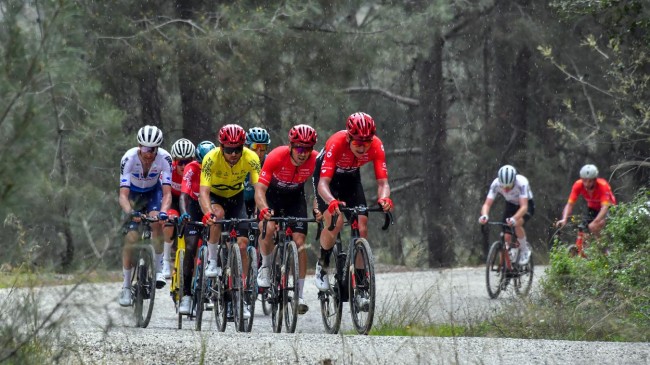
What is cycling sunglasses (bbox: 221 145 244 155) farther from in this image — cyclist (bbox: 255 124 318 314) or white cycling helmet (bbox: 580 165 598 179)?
white cycling helmet (bbox: 580 165 598 179)

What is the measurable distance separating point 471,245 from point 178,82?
1135cm

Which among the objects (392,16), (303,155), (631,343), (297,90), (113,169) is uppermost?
(392,16)

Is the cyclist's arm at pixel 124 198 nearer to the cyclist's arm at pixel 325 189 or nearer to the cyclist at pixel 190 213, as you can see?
the cyclist at pixel 190 213

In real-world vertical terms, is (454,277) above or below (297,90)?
below

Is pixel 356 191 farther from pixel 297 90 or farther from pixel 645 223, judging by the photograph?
pixel 297 90

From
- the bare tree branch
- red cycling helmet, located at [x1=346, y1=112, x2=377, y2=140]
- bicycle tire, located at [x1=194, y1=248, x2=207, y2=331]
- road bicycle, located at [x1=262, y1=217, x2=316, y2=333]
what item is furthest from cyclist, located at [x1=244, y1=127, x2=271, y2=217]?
the bare tree branch

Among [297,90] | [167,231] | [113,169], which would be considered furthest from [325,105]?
[167,231]

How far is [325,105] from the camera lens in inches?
1025

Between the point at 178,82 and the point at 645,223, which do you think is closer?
the point at 645,223

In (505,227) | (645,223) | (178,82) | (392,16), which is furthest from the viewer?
(392,16)

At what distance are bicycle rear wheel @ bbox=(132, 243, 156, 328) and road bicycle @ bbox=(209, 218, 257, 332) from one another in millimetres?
615

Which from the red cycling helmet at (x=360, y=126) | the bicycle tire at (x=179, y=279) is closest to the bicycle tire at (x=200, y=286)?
the bicycle tire at (x=179, y=279)

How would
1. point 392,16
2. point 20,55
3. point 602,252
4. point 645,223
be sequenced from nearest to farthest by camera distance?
point 20,55
point 645,223
point 602,252
point 392,16

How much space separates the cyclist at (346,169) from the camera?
11.6m
